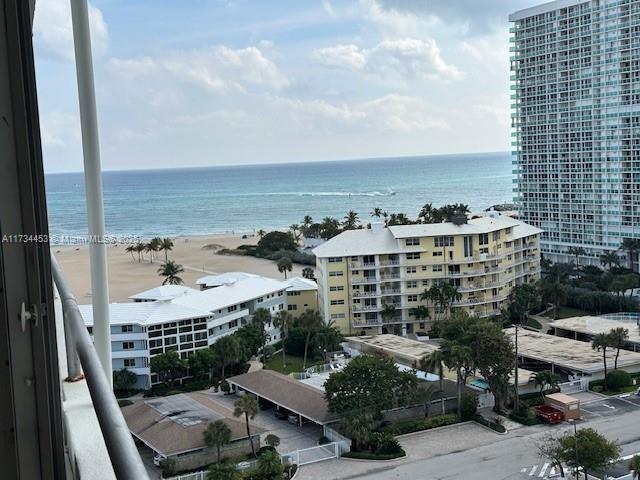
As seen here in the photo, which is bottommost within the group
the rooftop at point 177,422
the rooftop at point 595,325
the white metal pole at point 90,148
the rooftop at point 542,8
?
the rooftop at point 595,325

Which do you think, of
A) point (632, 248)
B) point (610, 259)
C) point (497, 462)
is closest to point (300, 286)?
point (497, 462)

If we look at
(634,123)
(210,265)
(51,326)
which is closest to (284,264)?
(210,265)

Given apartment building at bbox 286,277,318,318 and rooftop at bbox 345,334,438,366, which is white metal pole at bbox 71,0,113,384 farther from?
apartment building at bbox 286,277,318,318

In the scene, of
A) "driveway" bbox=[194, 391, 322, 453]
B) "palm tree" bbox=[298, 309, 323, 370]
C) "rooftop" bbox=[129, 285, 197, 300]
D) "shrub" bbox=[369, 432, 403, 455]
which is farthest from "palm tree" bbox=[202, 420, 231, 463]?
"rooftop" bbox=[129, 285, 197, 300]

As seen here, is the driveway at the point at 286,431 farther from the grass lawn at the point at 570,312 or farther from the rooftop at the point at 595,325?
the grass lawn at the point at 570,312

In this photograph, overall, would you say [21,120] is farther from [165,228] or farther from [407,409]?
[165,228]

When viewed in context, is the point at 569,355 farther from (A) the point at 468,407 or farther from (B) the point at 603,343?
(A) the point at 468,407

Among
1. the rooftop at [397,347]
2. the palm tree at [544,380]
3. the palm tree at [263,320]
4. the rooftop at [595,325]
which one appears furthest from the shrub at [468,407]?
the rooftop at [595,325]
